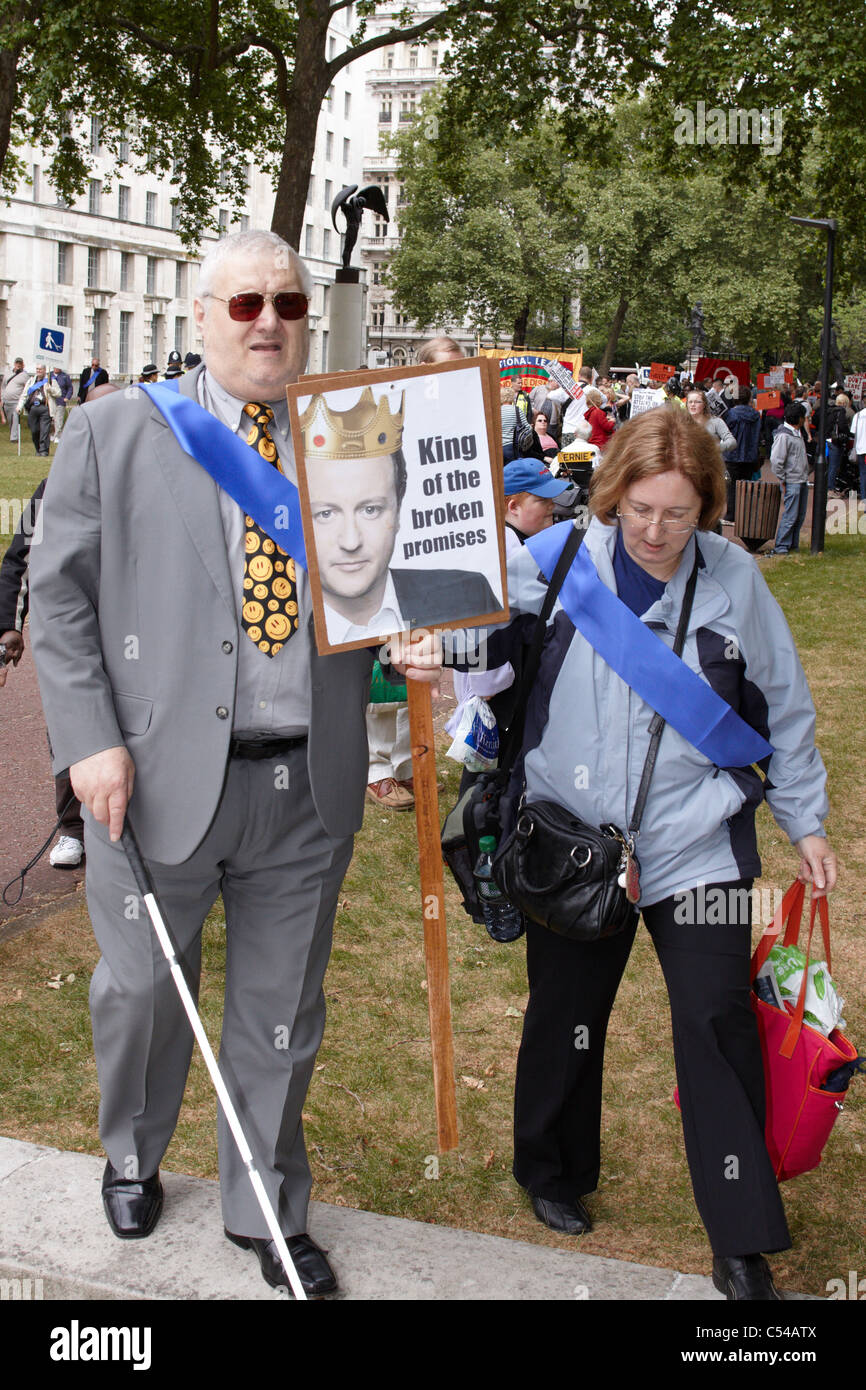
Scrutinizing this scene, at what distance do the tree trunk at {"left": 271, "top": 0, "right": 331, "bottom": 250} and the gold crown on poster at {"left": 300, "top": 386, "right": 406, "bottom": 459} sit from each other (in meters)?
14.2

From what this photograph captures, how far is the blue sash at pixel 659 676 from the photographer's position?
9.88 ft

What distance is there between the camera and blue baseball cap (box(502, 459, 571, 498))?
541cm

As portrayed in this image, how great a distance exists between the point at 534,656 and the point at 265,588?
66cm

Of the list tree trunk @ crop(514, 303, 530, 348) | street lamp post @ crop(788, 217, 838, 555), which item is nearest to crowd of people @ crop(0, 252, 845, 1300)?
street lamp post @ crop(788, 217, 838, 555)

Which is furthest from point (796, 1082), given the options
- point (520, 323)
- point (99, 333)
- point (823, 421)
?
point (99, 333)

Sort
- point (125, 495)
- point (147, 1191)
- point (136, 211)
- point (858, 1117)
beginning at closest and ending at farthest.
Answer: point (125, 495), point (147, 1191), point (858, 1117), point (136, 211)

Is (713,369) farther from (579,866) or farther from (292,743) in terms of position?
(292,743)

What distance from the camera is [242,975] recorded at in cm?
312

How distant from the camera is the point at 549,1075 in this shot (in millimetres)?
3420

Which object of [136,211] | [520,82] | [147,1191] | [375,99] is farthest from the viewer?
[375,99]

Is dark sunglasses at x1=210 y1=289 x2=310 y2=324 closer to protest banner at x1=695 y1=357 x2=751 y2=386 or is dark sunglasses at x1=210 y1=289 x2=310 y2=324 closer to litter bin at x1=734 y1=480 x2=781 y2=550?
litter bin at x1=734 y1=480 x2=781 y2=550
